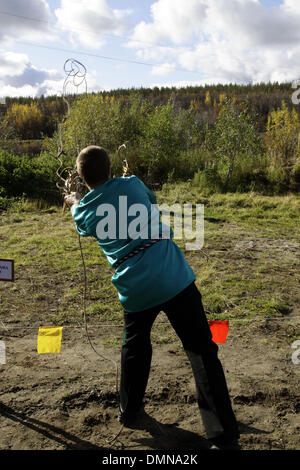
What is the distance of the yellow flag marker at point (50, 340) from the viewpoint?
3496 millimetres

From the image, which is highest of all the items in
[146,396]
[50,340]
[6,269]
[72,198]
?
[72,198]

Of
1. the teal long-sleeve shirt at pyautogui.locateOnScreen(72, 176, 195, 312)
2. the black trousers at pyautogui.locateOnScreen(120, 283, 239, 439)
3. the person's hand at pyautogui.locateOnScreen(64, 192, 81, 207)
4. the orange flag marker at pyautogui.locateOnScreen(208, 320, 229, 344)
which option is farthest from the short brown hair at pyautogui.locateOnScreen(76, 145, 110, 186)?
the orange flag marker at pyautogui.locateOnScreen(208, 320, 229, 344)

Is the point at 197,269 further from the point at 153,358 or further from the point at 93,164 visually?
the point at 93,164

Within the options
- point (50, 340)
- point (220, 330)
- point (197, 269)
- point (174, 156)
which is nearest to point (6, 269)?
point (50, 340)

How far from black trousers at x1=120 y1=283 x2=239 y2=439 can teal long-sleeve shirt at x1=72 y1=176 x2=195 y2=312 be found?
3.7 inches

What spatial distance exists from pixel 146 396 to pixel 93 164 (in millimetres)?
1879

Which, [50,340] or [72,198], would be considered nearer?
[72,198]

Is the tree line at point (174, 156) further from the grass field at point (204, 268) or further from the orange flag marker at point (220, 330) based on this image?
the orange flag marker at point (220, 330)

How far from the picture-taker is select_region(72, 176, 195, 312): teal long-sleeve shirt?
2293mm

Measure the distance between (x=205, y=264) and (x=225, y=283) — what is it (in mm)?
942

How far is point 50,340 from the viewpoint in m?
3.52

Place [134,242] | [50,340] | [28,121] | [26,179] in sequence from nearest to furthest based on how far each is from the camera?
[134,242] < [50,340] < [26,179] < [28,121]

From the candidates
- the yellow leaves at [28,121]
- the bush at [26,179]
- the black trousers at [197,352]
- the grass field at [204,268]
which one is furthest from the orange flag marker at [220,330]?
the yellow leaves at [28,121]

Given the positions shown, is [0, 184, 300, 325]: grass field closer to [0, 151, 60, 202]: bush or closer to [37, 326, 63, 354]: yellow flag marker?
[37, 326, 63, 354]: yellow flag marker
